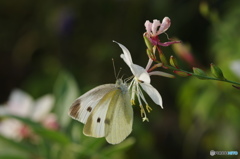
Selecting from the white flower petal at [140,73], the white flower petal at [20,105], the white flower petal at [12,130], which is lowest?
the white flower petal at [140,73]

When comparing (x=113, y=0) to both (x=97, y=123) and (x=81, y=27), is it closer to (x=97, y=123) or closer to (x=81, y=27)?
(x=81, y=27)

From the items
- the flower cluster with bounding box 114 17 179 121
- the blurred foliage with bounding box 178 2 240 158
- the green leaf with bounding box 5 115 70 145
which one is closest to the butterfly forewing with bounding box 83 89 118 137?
the flower cluster with bounding box 114 17 179 121

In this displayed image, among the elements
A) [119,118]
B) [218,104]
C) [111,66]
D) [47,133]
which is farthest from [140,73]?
[111,66]

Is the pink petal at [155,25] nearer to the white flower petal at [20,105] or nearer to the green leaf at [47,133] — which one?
the green leaf at [47,133]

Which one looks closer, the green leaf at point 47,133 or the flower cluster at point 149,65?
the flower cluster at point 149,65

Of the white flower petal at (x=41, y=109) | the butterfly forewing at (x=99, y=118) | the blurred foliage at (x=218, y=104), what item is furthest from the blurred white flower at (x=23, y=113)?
the butterfly forewing at (x=99, y=118)

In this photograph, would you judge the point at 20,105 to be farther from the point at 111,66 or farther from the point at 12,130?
the point at 111,66

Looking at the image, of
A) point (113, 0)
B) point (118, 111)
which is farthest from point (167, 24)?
point (113, 0)
